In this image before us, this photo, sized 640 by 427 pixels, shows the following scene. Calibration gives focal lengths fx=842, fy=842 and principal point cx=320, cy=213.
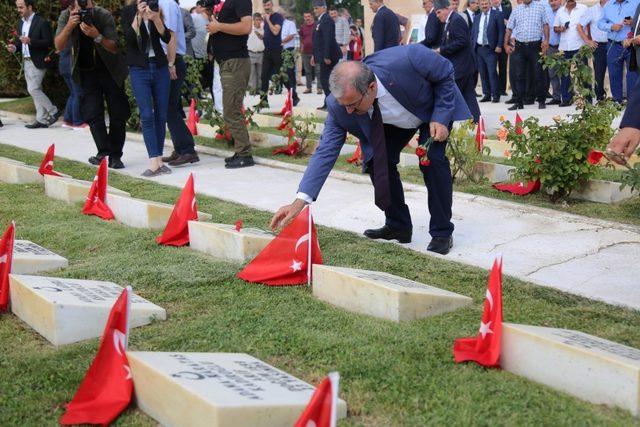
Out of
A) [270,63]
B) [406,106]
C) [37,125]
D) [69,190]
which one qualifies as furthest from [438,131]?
[270,63]

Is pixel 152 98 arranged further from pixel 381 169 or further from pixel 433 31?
pixel 381 169

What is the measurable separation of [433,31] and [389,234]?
5.49 meters

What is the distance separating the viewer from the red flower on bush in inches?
265

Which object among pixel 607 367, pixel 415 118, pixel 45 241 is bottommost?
pixel 45 241

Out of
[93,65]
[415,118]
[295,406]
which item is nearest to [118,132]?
[93,65]

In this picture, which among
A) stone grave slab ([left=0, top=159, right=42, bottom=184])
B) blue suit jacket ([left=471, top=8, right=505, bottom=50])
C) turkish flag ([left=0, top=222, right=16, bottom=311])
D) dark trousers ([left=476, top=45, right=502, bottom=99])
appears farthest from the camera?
dark trousers ([left=476, top=45, right=502, bottom=99])

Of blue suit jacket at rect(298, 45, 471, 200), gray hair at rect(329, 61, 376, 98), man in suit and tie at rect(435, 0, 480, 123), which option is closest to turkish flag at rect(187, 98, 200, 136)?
man in suit and tie at rect(435, 0, 480, 123)

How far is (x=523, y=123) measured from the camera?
7012mm

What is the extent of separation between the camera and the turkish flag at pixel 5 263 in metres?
4.66

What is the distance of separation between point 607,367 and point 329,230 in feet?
10.5

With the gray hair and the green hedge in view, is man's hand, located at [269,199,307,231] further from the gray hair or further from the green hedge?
the green hedge

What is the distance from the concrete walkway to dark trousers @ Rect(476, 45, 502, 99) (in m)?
6.17

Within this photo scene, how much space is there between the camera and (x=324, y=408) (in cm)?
250

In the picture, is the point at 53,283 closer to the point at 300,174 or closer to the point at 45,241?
the point at 45,241
